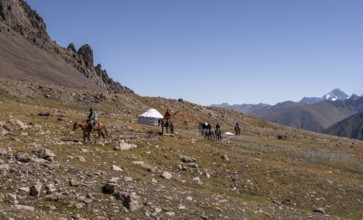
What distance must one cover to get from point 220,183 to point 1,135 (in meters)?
15.2

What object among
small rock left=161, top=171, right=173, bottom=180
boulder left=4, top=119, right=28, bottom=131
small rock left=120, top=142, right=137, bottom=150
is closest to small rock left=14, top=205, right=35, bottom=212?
small rock left=161, top=171, right=173, bottom=180

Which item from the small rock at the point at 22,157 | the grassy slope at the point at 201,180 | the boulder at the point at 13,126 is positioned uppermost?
the boulder at the point at 13,126

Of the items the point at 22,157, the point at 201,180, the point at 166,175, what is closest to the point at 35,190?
the point at 22,157

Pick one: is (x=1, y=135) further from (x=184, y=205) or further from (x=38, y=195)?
(x=184, y=205)

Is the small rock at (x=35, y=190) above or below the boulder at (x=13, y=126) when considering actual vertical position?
below

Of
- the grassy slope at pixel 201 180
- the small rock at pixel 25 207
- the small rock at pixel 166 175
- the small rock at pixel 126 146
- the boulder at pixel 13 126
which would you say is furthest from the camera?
the boulder at pixel 13 126

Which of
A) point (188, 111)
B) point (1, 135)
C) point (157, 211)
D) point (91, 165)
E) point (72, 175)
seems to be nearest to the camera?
point (157, 211)

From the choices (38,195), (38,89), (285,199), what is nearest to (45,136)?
(38,195)

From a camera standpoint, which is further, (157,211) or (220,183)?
(220,183)

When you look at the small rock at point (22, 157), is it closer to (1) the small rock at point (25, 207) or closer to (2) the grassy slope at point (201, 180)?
(2) the grassy slope at point (201, 180)

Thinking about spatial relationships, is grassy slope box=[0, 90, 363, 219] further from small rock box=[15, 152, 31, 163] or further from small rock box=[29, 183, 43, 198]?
small rock box=[15, 152, 31, 163]

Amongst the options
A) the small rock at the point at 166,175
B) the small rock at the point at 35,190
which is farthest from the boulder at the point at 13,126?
the small rock at the point at 35,190

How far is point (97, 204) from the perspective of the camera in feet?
58.7

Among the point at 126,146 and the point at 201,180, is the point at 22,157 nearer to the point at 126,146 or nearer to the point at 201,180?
the point at 126,146
